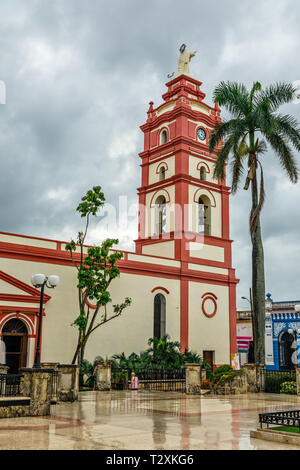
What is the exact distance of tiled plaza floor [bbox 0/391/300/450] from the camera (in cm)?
822

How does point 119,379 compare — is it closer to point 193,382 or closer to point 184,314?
point 193,382

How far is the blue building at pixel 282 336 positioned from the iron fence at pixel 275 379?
16301 mm

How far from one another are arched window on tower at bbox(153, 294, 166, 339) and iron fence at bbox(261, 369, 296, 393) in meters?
8.55

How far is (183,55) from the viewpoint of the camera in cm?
3494

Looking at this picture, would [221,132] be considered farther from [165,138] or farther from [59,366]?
[59,366]

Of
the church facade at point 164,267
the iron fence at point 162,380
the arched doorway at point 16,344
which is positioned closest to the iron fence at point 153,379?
the iron fence at point 162,380

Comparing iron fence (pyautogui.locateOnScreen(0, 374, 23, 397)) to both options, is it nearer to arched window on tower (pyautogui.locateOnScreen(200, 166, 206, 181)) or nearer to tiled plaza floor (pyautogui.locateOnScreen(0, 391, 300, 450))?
tiled plaza floor (pyautogui.locateOnScreen(0, 391, 300, 450))

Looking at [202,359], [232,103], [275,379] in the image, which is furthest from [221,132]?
[202,359]

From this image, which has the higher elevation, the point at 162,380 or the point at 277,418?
the point at 277,418

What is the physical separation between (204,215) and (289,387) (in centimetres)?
1476

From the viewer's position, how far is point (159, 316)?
28328 mm

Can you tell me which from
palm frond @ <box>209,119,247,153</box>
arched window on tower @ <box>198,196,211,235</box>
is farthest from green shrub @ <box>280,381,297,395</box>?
arched window on tower @ <box>198,196,211,235</box>

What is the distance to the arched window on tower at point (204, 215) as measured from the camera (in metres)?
31.9

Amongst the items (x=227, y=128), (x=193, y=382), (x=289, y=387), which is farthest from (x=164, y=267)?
(x=289, y=387)
